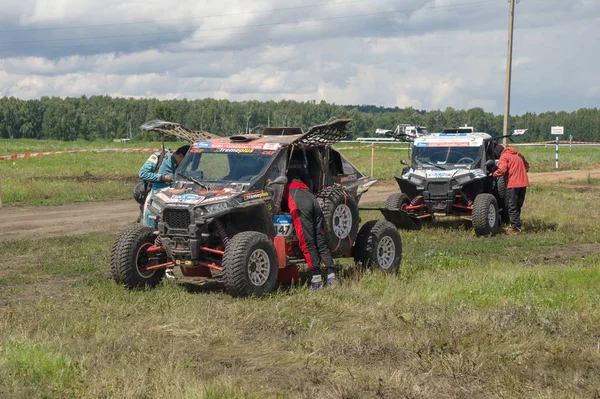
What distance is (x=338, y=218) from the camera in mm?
10969

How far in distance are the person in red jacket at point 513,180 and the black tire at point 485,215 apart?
0.39m

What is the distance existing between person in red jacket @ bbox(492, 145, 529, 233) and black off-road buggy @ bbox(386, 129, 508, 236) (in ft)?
0.87

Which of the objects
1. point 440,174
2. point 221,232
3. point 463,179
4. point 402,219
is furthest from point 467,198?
point 221,232

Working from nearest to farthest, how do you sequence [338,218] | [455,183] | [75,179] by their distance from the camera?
[338,218] → [455,183] → [75,179]

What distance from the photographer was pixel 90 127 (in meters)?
136

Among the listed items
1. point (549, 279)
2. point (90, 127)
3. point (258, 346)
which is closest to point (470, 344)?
point (258, 346)

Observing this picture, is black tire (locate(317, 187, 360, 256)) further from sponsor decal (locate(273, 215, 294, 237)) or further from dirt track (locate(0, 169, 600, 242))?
dirt track (locate(0, 169, 600, 242))

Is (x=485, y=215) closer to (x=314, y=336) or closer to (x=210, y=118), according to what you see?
(x=314, y=336)

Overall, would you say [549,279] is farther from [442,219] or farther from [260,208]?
[442,219]

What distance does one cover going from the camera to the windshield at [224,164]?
1068cm

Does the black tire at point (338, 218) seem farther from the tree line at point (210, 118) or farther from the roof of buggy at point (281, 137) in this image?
the tree line at point (210, 118)

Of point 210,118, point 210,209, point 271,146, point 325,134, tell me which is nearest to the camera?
point 210,209

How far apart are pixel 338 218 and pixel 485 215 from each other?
20.4 ft

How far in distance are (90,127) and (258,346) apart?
133425 mm
